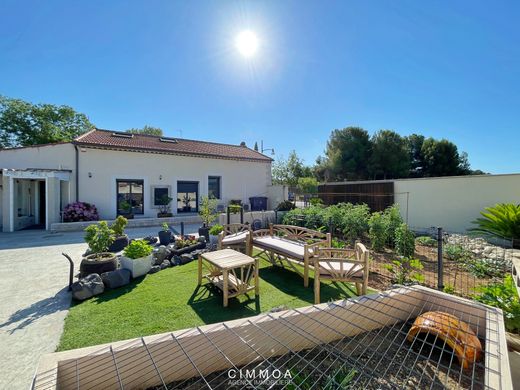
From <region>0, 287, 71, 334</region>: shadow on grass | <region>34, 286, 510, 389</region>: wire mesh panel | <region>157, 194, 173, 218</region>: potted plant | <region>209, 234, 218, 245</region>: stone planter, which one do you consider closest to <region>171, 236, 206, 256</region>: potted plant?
<region>209, 234, 218, 245</region>: stone planter

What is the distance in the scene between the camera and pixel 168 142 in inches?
622

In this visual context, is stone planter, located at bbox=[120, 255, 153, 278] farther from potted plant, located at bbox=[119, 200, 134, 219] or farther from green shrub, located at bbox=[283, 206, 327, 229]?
potted plant, located at bbox=[119, 200, 134, 219]

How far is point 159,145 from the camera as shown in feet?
47.6

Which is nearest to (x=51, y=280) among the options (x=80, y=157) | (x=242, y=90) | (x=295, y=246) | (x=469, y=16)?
(x=295, y=246)

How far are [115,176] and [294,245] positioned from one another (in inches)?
443

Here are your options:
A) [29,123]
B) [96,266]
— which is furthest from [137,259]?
[29,123]

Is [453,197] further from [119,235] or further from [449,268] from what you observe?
[119,235]

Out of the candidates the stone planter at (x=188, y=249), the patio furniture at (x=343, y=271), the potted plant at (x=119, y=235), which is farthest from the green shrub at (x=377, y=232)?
the potted plant at (x=119, y=235)

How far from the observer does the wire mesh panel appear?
168 centimetres

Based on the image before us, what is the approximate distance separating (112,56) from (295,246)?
10.8m

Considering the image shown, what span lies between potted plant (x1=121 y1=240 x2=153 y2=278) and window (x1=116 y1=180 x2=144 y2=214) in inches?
327

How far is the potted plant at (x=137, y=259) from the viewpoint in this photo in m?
4.68

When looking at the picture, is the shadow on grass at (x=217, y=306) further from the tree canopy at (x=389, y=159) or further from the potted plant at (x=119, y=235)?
the tree canopy at (x=389, y=159)

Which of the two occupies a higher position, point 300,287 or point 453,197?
point 453,197
